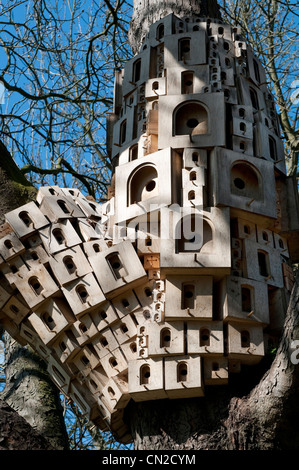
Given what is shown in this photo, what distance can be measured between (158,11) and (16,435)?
10.8 feet

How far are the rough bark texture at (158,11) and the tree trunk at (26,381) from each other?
1244 mm

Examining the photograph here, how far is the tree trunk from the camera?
5.36 meters

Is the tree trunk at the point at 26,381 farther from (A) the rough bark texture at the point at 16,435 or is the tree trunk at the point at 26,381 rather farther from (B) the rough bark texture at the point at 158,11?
(A) the rough bark texture at the point at 16,435

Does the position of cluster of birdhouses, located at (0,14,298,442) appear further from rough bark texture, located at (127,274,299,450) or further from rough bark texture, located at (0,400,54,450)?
rough bark texture, located at (0,400,54,450)

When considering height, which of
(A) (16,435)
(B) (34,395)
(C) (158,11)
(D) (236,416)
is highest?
(C) (158,11)

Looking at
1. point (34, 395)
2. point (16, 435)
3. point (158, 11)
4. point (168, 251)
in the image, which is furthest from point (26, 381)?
point (158, 11)

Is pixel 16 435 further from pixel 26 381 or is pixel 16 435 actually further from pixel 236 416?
pixel 26 381

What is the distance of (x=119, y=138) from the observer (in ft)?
17.1

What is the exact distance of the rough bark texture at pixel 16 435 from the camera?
3561 mm

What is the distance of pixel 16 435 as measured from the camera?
3600 mm

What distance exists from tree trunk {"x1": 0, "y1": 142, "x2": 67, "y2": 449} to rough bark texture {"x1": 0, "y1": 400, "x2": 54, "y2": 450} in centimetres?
161

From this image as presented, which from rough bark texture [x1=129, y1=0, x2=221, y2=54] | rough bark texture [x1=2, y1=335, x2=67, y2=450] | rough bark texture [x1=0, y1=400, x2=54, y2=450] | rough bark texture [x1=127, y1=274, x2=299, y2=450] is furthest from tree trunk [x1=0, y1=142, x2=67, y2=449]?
rough bark texture [x1=0, y1=400, x2=54, y2=450]

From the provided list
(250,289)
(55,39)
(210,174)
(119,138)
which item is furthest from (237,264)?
(55,39)
